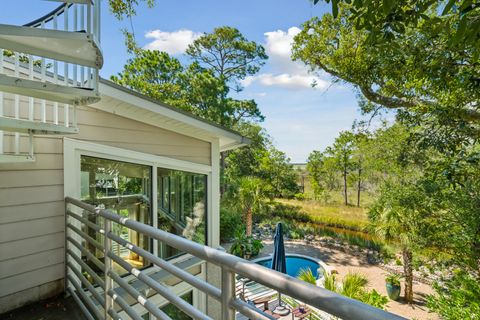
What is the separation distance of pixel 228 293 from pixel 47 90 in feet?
5.88

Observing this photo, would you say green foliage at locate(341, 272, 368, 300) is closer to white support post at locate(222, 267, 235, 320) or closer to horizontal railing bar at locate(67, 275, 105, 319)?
horizontal railing bar at locate(67, 275, 105, 319)

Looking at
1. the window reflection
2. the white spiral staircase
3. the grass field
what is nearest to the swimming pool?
the grass field

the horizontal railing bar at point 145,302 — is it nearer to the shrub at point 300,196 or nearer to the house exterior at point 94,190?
the house exterior at point 94,190

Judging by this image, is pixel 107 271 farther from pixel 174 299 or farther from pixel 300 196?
pixel 300 196

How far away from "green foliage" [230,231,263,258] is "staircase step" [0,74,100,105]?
386 inches

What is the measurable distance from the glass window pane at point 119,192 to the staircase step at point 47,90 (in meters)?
1.17

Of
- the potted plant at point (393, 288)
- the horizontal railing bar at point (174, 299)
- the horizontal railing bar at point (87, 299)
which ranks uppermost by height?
the horizontal railing bar at point (174, 299)

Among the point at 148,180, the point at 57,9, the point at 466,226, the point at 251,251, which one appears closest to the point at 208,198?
the point at 148,180

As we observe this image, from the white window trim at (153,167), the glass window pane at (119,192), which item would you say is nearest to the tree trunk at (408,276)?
the white window trim at (153,167)

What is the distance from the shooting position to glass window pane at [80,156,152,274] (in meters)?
3.23

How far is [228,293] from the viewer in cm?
116

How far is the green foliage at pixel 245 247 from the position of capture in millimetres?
11203

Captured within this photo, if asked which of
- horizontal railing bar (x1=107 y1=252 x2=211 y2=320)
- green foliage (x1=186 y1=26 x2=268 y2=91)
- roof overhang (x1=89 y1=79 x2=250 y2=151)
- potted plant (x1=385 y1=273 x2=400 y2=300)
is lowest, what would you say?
potted plant (x1=385 y1=273 x2=400 y2=300)

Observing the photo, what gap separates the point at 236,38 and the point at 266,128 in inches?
252
